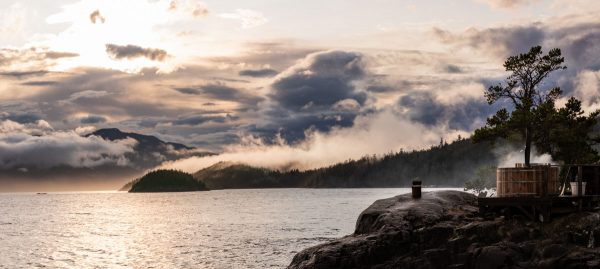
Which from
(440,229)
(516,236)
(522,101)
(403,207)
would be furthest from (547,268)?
(522,101)

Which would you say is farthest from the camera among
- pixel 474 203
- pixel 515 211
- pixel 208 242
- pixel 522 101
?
pixel 208 242

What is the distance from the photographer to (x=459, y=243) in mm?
34312

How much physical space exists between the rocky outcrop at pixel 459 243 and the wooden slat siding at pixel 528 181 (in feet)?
6.05

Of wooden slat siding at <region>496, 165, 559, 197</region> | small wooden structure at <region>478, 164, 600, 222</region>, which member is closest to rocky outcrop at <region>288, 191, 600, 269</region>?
small wooden structure at <region>478, 164, 600, 222</region>

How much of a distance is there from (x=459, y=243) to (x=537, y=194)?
269 inches

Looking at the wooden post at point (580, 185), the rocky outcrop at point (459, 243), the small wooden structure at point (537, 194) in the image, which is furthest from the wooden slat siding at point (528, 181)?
the rocky outcrop at point (459, 243)

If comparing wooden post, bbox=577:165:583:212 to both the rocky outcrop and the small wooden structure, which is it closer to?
the small wooden structure

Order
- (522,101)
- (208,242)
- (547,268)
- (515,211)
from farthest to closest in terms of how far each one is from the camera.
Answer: (208,242) → (522,101) → (515,211) → (547,268)

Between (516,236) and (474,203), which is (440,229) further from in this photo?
(474,203)

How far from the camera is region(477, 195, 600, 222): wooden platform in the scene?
36409mm

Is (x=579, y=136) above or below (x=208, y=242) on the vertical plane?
above

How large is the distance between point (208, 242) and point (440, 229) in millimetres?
47666

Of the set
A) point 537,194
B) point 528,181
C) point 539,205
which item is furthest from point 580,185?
point 539,205

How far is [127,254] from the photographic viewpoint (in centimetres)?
7031
